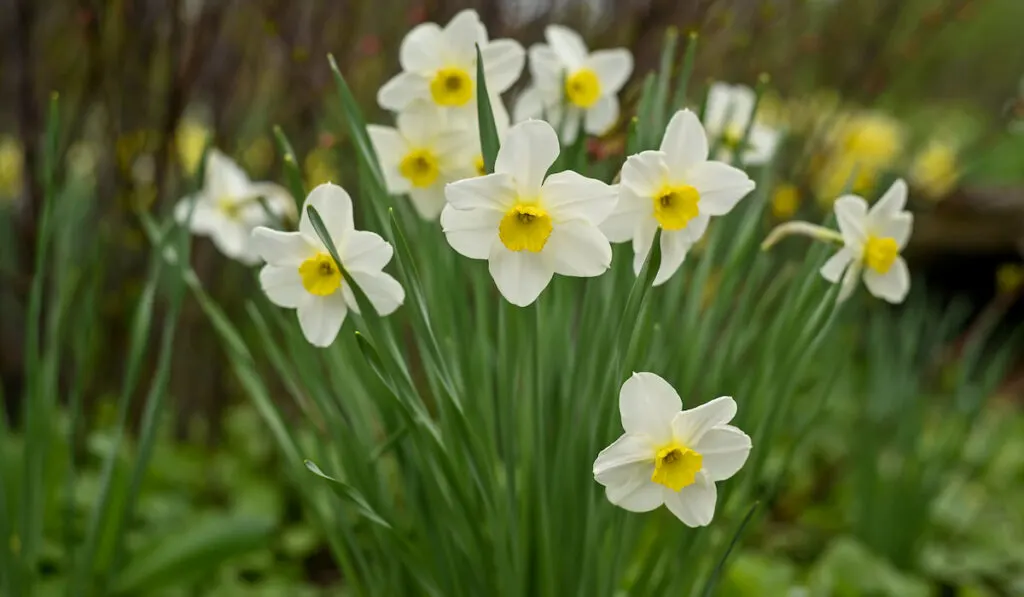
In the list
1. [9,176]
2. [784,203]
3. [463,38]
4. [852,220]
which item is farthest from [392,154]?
[9,176]

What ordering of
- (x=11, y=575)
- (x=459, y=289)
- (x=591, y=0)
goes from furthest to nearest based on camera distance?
(x=591, y=0), (x=11, y=575), (x=459, y=289)

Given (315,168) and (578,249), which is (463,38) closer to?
(578,249)

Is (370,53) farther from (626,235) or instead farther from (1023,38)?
(1023,38)

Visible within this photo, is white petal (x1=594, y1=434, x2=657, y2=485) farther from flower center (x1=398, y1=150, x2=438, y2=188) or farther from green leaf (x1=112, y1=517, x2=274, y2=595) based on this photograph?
green leaf (x1=112, y1=517, x2=274, y2=595)

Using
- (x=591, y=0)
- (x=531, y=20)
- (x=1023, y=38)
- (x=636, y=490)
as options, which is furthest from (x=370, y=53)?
(x=1023, y=38)

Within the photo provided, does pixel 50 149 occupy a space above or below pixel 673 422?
above

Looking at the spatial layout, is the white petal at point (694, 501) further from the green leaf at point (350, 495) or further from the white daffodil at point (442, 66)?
the white daffodil at point (442, 66)
